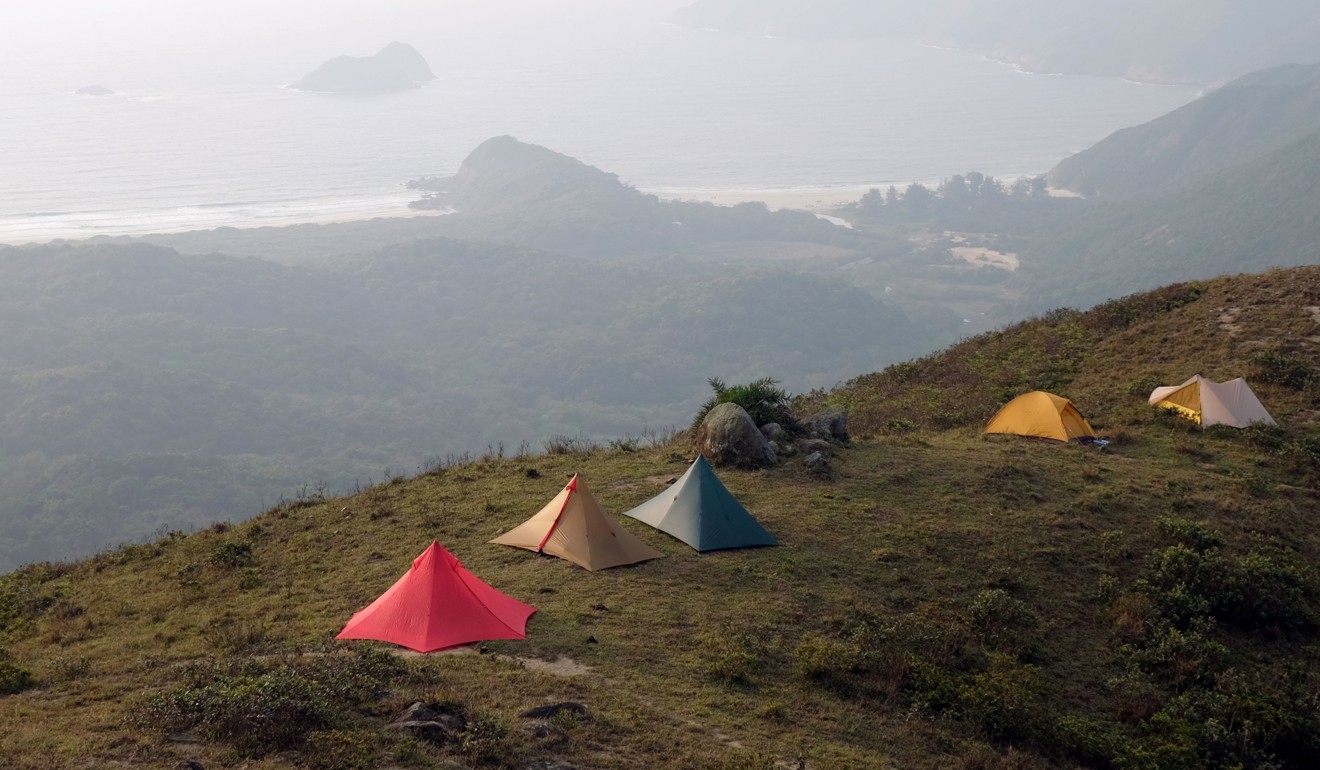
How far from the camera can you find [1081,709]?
44.8 ft

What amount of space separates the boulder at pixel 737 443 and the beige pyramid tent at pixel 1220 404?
1058 centimetres

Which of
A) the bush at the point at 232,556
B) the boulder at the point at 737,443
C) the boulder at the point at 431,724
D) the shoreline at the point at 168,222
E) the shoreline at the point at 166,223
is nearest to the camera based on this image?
the boulder at the point at 431,724

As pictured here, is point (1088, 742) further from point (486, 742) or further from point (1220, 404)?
point (1220, 404)

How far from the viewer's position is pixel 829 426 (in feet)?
75.6

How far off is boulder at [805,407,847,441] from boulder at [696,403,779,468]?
7.03ft

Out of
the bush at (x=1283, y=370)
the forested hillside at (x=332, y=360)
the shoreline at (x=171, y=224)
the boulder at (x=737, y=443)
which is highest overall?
the shoreline at (x=171, y=224)

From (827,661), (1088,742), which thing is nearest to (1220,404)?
(1088,742)

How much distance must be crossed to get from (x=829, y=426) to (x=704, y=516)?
21.3ft

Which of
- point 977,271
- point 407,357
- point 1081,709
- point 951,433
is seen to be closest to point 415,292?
A: point 407,357

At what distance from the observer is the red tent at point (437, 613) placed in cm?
1341

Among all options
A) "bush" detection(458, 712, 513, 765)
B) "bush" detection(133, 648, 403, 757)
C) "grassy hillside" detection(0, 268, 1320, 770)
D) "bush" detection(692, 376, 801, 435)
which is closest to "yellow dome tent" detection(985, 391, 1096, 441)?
"grassy hillside" detection(0, 268, 1320, 770)

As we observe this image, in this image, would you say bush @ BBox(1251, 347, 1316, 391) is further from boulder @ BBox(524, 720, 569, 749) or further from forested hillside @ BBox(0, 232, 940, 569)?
forested hillside @ BBox(0, 232, 940, 569)

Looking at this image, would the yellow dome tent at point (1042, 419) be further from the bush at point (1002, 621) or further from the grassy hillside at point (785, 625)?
the bush at point (1002, 621)

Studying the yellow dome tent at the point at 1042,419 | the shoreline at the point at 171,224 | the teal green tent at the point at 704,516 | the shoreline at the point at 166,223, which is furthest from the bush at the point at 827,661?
the shoreline at the point at 166,223
